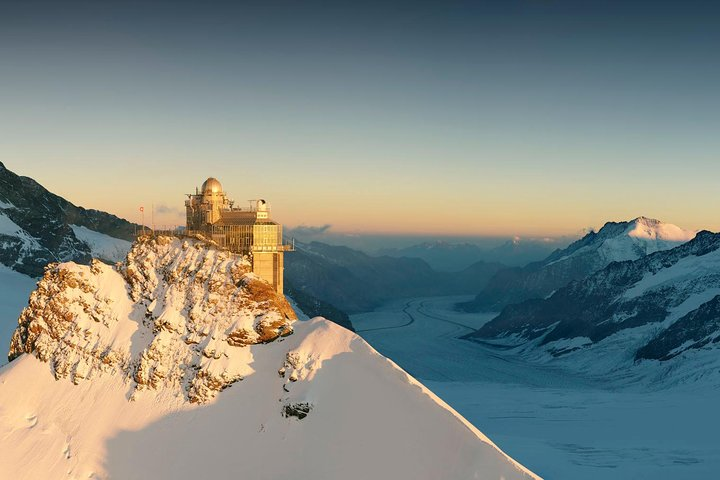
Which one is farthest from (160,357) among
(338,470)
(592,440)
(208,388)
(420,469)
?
(592,440)

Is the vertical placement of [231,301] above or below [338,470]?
above

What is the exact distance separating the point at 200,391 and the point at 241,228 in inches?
1094

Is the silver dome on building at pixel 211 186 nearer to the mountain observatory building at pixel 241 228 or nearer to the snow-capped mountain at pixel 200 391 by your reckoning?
the mountain observatory building at pixel 241 228

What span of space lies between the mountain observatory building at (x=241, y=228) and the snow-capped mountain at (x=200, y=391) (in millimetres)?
10195

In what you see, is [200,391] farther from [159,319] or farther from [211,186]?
[211,186]

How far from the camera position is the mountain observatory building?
90.8m

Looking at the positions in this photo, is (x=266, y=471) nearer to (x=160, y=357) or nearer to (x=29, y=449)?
(x=160, y=357)

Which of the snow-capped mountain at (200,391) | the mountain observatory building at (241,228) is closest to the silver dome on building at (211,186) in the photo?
the mountain observatory building at (241,228)

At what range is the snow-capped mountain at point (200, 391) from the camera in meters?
61.3

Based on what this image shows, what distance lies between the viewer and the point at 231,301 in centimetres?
7569

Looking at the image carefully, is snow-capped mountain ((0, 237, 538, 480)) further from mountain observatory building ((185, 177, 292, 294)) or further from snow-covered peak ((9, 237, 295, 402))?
mountain observatory building ((185, 177, 292, 294))

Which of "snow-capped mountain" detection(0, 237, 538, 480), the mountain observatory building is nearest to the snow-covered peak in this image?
"snow-capped mountain" detection(0, 237, 538, 480)

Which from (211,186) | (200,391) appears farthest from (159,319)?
(211,186)

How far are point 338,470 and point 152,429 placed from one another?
21463 millimetres
